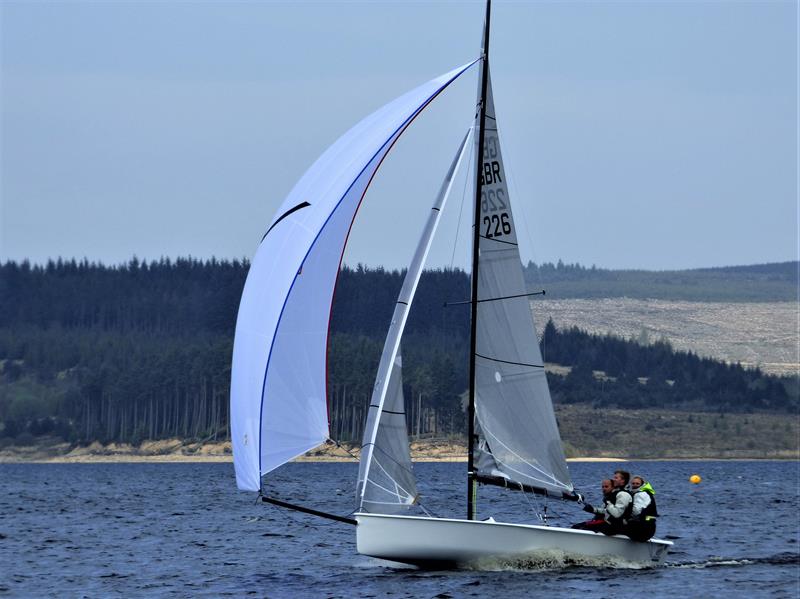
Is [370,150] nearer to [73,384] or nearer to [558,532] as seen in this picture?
[558,532]

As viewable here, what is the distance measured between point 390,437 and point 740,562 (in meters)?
10.9

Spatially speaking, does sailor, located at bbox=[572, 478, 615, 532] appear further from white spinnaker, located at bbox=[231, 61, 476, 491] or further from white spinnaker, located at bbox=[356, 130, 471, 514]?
white spinnaker, located at bbox=[231, 61, 476, 491]

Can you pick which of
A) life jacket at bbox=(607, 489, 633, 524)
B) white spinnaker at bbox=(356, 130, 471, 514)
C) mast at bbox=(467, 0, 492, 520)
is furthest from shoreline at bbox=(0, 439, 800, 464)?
white spinnaker at bbox=(356, 130, 471, 514)

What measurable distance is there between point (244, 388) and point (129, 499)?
139 feet

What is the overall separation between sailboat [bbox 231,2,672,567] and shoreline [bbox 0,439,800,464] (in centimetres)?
11065

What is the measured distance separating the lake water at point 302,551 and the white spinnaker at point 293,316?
11.7ft

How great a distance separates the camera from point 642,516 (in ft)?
98.8

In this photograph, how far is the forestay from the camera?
29812 mm

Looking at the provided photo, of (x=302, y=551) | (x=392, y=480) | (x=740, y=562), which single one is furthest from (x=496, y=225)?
(x=302, y=551)

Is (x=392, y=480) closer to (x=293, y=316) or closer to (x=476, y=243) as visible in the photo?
(x=293, y=316)

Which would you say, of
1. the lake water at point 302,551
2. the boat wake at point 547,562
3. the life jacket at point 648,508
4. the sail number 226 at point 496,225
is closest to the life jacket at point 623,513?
the life jacket at point 648,508

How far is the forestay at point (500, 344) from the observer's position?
29812 mm

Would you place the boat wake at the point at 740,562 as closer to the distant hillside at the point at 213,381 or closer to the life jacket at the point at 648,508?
the life jacket at the point at 648,508

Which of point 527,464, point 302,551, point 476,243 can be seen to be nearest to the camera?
point 476,243
